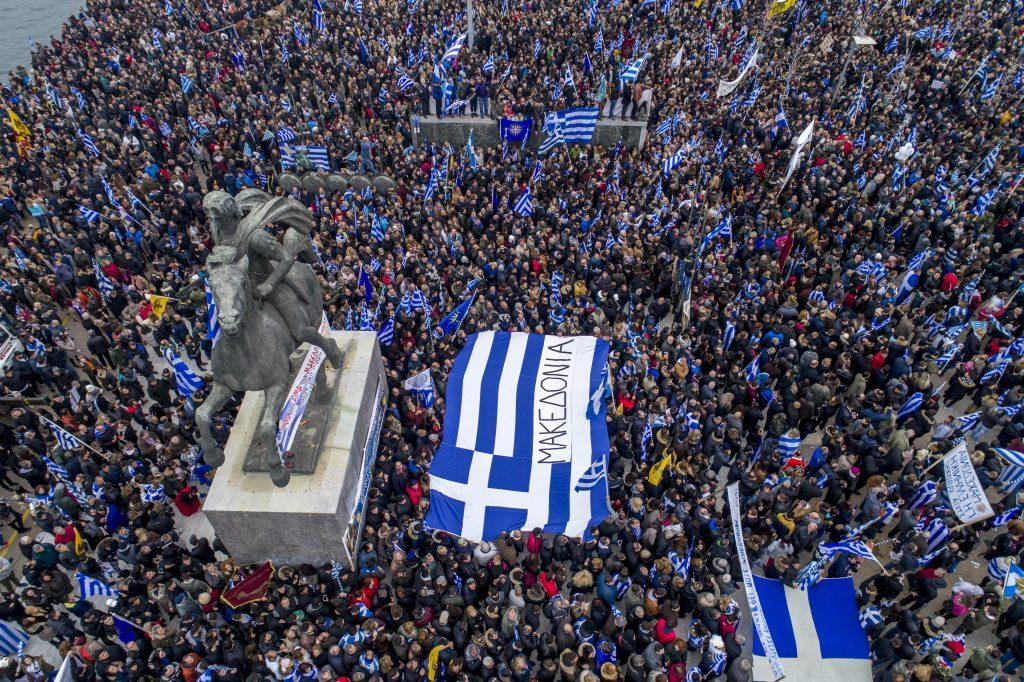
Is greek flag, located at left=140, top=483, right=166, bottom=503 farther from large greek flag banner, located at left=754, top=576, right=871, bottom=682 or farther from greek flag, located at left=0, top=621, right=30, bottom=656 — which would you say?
large greek flag banner, located at left=754, top=576, right=871, bottom=682

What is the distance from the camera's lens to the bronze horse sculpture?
10.9 m

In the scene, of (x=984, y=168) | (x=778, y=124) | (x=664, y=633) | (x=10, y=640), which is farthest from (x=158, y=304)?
(x=984, y=168)

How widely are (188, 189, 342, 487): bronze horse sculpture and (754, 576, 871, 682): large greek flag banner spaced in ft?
33.2

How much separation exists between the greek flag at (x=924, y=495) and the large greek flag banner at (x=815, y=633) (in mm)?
2276

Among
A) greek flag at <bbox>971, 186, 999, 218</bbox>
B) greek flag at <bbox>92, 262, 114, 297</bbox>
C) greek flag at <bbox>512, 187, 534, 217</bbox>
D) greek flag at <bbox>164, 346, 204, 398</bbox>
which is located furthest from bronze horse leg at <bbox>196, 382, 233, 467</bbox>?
greek flag at <bbox>971, 186, 999, 218</bbox>

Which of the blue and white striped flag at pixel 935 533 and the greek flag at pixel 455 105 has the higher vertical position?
the greek flag at pixel 455 105

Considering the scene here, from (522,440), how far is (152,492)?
8.18 m

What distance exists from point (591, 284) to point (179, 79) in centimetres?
2778

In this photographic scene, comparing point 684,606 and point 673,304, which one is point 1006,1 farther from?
point 684,606

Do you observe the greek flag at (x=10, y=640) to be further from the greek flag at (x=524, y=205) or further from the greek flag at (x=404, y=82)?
the greek flag at (x=404, y=82)

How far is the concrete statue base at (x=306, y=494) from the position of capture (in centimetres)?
1187

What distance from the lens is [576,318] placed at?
17906mm

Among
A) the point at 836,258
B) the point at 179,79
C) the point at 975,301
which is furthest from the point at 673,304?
the point at 179,79

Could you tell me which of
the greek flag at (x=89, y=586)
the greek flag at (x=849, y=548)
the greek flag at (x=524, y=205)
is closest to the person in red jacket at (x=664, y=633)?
Answer: the greek flag at (x=849, y=548)
